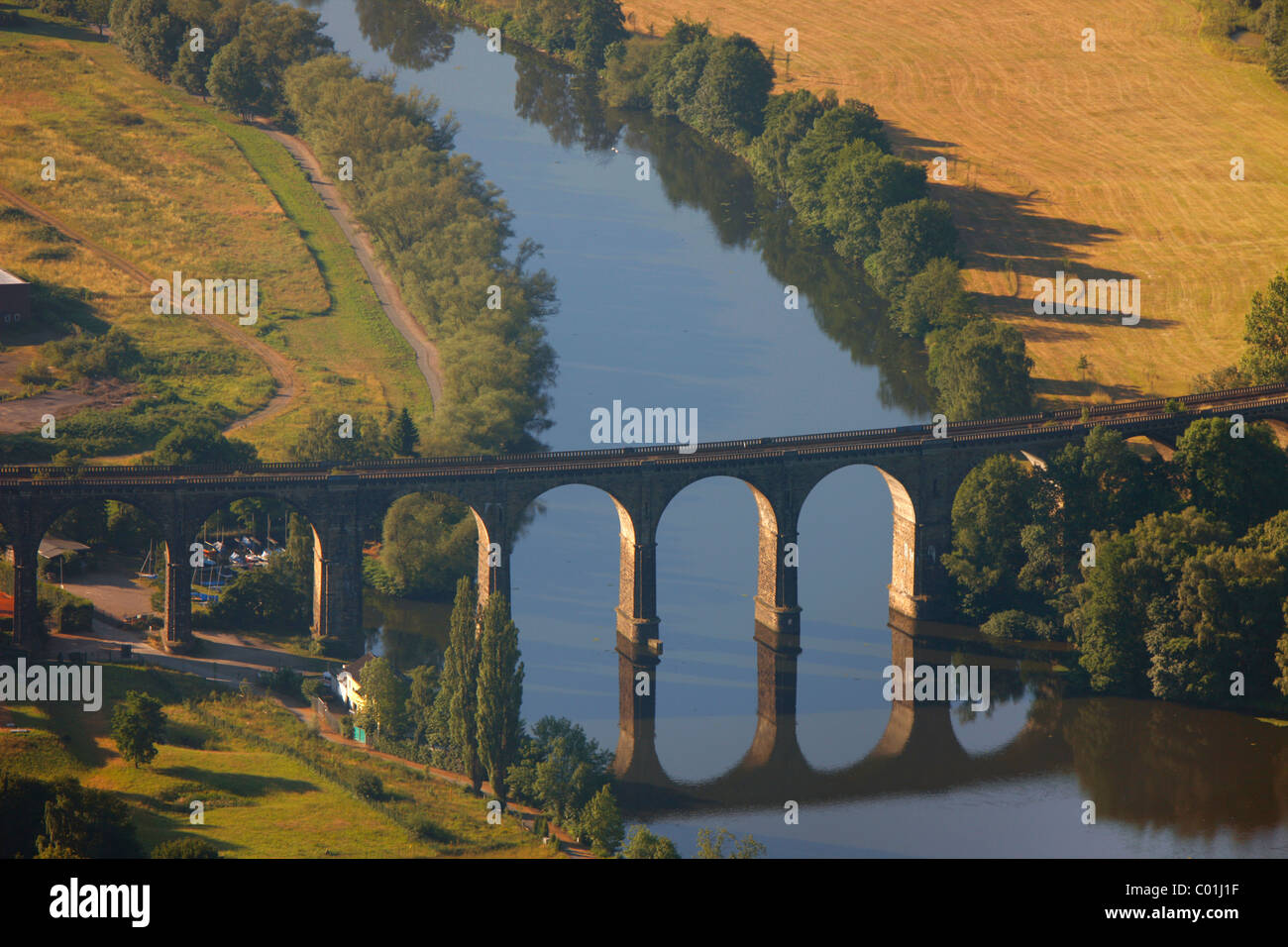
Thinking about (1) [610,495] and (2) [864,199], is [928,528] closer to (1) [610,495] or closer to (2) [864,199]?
(1) [610,495]

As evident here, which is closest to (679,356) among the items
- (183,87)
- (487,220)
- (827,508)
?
(487,220)

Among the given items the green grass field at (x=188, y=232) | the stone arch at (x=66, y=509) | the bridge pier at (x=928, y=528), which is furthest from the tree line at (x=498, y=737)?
the green grass field at (x=188, y=232)

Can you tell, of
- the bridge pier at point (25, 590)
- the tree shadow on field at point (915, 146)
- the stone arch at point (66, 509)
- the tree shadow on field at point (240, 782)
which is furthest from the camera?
the tree shadow on field at point (915, 146)

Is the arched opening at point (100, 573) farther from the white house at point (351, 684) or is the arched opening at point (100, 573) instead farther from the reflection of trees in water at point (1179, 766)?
the reflection of trees in water at point (1179, 766)

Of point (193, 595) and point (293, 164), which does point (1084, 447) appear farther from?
point (293, 164)

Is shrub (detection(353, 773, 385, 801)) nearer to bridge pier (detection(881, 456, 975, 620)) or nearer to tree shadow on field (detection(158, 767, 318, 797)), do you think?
tree shadow on field (detection(158, 767, 318, 797))

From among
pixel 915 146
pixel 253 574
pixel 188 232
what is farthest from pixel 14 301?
pixel 915 146
